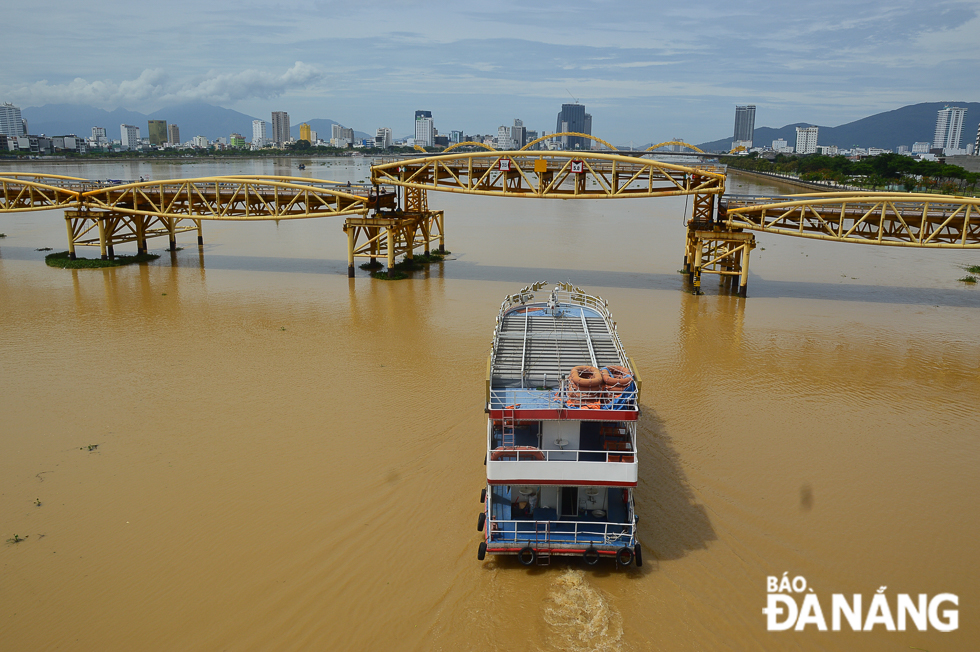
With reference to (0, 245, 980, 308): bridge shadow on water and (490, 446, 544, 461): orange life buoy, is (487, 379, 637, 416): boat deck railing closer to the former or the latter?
(490, 446, 544, 461): orange life buoy

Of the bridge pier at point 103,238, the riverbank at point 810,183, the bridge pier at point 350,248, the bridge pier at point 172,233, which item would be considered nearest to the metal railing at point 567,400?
the bridge pier at point 350,248

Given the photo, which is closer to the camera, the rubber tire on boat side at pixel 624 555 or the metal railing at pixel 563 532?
the rubber tire on boat side at pixel 624 555

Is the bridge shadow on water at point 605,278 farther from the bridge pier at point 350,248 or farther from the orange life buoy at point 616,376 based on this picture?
the orange life buoy at point 616,376

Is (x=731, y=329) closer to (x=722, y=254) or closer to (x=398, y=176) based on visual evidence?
(x=722, y=254)

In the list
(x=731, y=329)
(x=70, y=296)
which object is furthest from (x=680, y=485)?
(x=70, y=296)

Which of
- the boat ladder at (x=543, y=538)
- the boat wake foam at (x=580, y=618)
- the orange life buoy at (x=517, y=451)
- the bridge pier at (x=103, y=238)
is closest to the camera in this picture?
the boat wake foam at (x=580, y=618)

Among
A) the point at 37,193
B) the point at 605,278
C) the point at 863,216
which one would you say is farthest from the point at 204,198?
the point at 863,216
